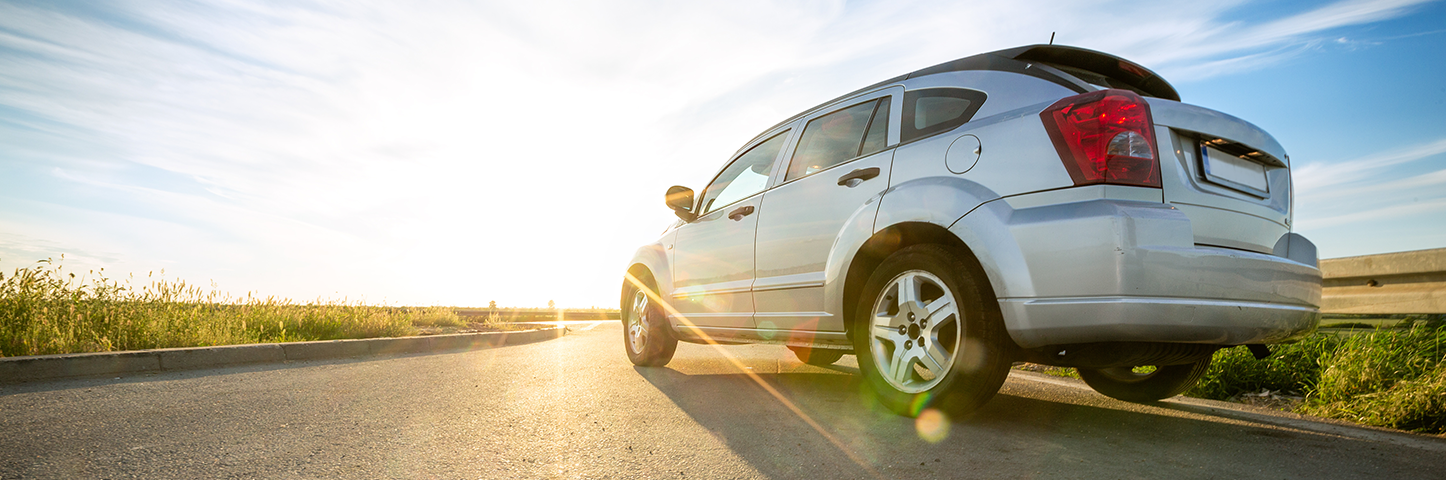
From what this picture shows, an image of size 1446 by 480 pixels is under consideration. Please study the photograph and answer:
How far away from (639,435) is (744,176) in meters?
2.49

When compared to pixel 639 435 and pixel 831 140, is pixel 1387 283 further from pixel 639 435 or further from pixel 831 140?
pixel 639 435

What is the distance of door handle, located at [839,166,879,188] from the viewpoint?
363cm

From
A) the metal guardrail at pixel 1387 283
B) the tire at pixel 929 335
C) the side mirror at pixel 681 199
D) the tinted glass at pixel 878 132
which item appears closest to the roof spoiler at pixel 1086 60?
the tinted glass at pixel 878 132

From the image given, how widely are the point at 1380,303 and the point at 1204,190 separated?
2711 mm

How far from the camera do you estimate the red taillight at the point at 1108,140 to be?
2750 mm

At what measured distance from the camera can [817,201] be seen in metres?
3.98

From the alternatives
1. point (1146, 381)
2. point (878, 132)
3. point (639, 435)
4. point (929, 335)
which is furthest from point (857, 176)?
point (1146, 381)

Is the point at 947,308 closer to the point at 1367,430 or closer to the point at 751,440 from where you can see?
the point at 751,440

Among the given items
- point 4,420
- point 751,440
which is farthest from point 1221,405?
point 4,420

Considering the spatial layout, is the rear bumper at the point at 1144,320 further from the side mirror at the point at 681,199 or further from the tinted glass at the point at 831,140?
the side mirror at the point at 681,199

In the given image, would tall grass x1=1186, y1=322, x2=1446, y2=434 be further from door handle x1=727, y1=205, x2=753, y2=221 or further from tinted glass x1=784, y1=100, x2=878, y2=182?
door handle x1=727, y1=205, x2=753, y2=221

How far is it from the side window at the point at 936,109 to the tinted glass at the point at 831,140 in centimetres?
33

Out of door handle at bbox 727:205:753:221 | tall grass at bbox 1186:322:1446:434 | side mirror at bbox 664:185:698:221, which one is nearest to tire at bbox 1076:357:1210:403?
tall grass at bbox 1186:322:1446:434

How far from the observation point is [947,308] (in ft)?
10.3
